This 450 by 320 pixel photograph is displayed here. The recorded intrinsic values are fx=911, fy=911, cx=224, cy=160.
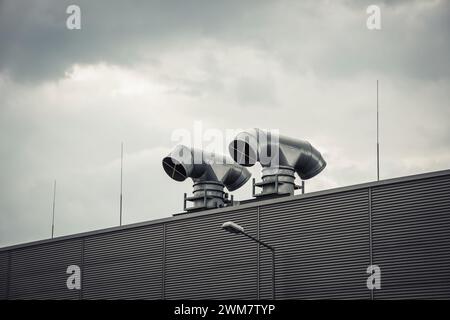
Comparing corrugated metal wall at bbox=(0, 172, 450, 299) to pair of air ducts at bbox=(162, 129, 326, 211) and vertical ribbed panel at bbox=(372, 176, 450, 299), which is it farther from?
pair of air ducts at bbox=(162, 129, 326, 211)

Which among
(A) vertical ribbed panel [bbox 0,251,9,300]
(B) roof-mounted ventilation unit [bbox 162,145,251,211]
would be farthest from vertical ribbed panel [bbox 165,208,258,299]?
(A) vertical ribbed panel [bbox 0,251,9,300]

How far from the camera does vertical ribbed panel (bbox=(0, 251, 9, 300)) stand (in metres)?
54.1

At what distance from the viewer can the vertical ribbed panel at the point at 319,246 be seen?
1518 inches

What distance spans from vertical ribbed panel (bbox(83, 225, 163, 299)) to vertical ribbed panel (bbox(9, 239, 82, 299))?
1.21 metres

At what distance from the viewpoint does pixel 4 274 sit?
178 feet

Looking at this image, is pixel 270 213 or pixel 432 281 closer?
pixel 432 281

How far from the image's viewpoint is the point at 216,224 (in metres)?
44.2

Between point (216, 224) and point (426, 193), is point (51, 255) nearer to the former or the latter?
point (216, 224)

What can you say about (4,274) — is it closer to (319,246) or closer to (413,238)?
(319,246)

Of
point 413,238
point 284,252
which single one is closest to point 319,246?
point 284,252

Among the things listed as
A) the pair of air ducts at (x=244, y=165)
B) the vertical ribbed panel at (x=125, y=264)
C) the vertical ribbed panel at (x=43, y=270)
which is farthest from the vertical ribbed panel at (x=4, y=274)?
the pair of air ducts at (x=244, y=165)

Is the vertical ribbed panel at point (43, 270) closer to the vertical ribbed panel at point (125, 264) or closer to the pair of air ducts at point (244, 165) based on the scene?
the vertical ribbed panel at point (125, 264)
